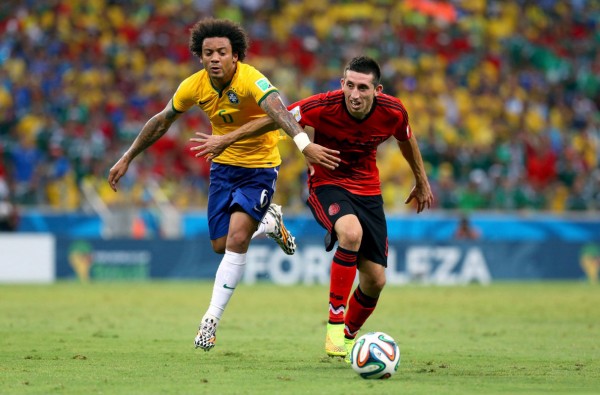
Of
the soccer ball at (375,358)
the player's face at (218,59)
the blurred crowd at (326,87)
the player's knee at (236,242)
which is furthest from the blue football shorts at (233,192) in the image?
the blurred crowd at (326,87)

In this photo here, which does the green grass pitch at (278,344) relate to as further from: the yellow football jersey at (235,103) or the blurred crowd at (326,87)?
the blurred crowd at (326,87)

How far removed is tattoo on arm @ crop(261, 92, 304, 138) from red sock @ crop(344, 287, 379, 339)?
5.16 ft

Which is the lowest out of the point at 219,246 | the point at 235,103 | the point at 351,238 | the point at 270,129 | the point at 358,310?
the point at 358,310

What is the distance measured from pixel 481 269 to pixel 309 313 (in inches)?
387

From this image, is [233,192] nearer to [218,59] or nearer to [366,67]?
[218,59]

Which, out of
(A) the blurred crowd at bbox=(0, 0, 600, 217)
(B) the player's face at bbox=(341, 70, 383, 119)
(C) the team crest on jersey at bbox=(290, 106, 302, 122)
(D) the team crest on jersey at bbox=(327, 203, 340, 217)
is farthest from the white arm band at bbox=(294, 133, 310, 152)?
(A) the blurred crowd at bbox=(0, 0, 600, 217)

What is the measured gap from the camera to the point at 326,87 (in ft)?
90.8

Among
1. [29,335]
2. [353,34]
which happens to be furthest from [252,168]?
[353,34]

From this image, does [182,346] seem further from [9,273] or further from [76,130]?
[76,130]

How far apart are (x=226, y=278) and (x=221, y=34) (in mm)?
2177

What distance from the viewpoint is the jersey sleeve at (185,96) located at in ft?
30.9

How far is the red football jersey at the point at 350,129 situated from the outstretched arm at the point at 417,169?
0.22m

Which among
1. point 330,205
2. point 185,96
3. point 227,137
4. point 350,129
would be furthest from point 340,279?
point 185,96

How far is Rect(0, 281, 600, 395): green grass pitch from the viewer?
740 cm
